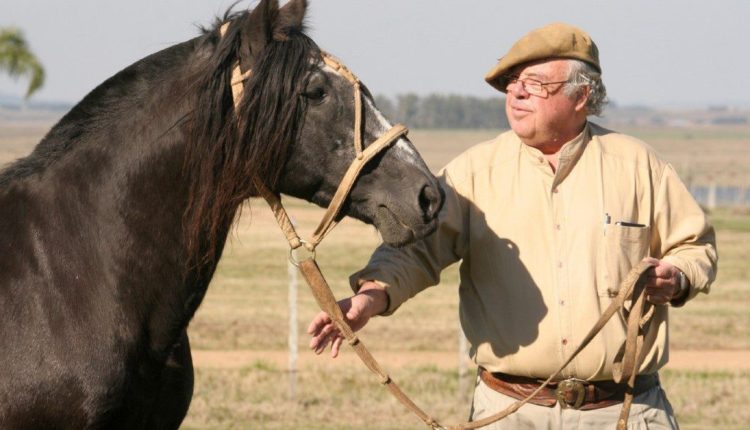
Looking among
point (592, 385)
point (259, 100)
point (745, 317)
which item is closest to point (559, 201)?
point (592, 385)

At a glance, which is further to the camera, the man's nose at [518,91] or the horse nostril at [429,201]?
the man's nose at [518,91]

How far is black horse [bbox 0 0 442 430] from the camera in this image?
3777 mm

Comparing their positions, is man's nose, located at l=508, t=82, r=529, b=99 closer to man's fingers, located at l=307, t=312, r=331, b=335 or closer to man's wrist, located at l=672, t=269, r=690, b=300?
man's wrist, located at l=672, t=269, r=690, b=300

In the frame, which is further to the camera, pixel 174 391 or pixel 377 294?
pixel 377 294

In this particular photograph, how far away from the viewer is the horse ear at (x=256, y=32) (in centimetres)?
383

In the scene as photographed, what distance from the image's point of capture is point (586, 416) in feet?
13.8

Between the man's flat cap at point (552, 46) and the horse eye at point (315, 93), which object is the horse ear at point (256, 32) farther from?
the man's flat cap at point (552, 46)

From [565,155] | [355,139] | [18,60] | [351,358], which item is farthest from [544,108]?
[18,60]

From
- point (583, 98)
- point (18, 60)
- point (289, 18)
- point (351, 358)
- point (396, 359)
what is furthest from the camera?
point (18, 60)

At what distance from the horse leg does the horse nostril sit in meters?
0.95

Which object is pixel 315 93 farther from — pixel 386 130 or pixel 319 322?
pixel 319 322

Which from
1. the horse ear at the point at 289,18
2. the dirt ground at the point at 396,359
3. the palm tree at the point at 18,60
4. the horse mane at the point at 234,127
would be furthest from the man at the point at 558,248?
the palm tree at the point at 18,60

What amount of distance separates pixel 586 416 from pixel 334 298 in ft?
3.29

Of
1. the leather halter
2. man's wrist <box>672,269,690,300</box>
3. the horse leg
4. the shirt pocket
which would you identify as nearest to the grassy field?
the leather halter
